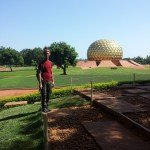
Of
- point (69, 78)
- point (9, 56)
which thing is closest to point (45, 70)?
point (69, 78)

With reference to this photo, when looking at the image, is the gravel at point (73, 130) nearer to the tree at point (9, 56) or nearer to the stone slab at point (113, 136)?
the stone slab at point (113, 136)

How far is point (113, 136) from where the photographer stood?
636cm

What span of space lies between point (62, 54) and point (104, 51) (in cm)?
4715

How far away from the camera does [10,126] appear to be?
8.80m

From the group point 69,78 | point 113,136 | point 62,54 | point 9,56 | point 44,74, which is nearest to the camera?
point 113,136

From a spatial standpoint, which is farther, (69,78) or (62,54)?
(62,54)

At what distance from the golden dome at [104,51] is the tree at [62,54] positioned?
44.7 meters

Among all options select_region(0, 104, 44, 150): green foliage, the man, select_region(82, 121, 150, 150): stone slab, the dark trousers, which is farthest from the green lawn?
select_region(82, 121, 150, 150): stone slab

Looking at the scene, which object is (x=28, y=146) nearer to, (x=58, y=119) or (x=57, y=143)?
(x=57, y=143)

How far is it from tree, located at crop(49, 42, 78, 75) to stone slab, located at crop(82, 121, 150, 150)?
159ft

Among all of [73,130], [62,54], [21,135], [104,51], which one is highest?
[104,51]

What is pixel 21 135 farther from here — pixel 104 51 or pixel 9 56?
pixel 104 51

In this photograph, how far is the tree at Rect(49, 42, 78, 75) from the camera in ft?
184

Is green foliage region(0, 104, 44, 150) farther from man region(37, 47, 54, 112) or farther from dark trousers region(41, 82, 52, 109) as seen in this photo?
man region(37, 47, 54, 112)
